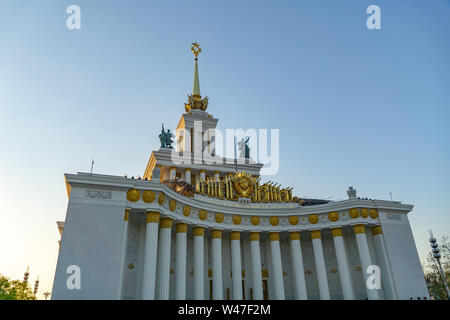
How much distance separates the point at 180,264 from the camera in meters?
20.0

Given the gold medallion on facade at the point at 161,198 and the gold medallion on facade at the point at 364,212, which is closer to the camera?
the gold medallion on facade at the point at 161,198

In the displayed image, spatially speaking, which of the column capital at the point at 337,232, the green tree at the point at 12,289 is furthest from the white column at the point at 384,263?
the green tree at the point at 12,289

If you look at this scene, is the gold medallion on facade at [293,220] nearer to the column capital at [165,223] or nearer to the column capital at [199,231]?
the column capital at [199,231]

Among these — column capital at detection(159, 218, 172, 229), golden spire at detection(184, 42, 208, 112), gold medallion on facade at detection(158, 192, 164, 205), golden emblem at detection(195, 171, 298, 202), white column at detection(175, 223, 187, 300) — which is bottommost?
white column at detection(175, 223, 187, 300)

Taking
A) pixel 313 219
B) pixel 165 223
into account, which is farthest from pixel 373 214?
pixel 165 223

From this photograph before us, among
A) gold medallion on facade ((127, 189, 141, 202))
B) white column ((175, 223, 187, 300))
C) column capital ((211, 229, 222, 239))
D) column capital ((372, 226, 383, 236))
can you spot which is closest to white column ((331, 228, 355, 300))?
column capital ((372, 226, 383, 236))

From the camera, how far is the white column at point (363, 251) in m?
21.6

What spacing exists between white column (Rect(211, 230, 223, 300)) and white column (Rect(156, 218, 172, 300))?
3861 mm

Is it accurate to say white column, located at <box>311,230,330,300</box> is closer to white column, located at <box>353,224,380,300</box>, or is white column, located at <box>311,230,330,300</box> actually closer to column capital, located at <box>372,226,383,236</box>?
white column, located at <box>353,224,380,300</box>

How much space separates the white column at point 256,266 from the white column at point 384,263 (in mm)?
8701

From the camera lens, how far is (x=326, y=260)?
84.8ft

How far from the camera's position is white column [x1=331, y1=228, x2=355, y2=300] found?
862 inches

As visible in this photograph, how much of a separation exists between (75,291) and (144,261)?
4.07m

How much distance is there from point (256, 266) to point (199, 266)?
4523mm
